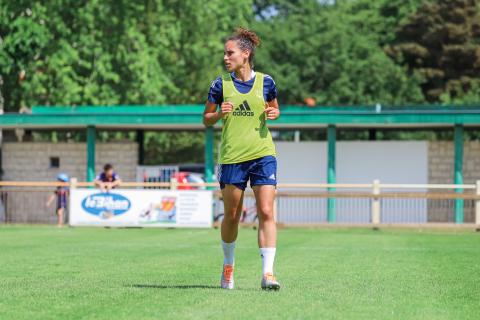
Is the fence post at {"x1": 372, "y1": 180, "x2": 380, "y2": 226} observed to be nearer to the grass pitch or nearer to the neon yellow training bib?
the grass pitch

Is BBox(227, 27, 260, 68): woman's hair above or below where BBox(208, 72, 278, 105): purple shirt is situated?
above

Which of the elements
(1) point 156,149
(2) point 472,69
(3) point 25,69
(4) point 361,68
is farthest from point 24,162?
(2) point 472,69

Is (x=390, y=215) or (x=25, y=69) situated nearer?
(x=390, y=215)

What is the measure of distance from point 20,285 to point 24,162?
2844 centimetres

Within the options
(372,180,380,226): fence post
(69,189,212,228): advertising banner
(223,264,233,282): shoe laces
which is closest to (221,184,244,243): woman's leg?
(223,264,233,282): shoe laces

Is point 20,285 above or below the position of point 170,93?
below

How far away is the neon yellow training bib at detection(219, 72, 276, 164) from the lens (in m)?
9.91

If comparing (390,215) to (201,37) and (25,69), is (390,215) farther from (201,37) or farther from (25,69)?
(201,37)

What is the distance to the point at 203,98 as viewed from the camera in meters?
56.5

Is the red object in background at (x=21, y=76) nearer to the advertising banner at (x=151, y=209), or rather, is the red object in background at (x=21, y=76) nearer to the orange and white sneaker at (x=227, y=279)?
the advertising banner at (x=151, y=209)

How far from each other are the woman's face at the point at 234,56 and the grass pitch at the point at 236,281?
1972mm

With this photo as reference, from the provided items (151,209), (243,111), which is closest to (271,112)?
(243,111)

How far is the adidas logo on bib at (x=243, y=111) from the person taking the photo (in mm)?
9891

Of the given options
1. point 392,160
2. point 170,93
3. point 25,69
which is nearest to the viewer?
point 392,160
